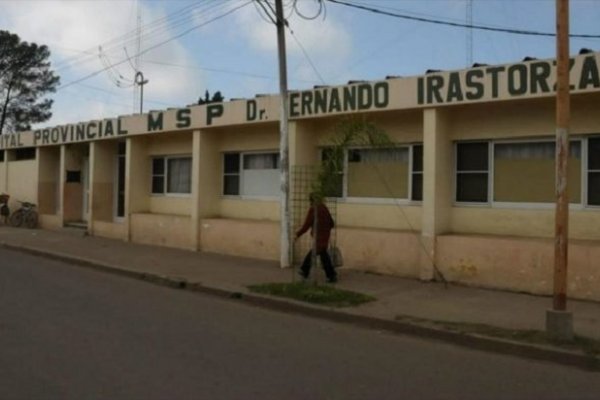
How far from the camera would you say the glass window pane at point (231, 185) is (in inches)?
737

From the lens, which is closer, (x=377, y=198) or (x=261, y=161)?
(x=377, y=198)

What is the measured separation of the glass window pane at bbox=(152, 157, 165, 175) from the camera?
21531mm

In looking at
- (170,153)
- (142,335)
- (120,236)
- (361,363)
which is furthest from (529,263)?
(120,236)

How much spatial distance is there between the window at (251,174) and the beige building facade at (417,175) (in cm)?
3

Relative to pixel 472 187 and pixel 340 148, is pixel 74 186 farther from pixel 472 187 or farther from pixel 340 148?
pixel 472 187

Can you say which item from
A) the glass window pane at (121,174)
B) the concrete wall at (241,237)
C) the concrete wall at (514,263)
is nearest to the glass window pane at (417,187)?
the concrete wall at (514,263)

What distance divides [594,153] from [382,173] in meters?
4.20

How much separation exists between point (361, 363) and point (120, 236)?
50.3ft

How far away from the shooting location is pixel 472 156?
1370 cm

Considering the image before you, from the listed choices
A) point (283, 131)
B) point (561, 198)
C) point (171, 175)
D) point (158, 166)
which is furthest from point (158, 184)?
point (561, 198)

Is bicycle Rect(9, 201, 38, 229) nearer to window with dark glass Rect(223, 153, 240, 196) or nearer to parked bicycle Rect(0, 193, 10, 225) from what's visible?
parked bicycle Rect(0, 193, 10, 225)

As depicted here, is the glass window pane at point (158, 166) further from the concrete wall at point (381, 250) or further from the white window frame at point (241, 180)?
the concrete wall at point (381, 250)

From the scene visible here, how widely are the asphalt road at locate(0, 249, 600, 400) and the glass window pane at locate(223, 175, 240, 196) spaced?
293 inches

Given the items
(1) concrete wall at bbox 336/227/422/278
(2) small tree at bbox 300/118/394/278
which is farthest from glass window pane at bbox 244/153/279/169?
(2) small tree at bbox 300/118/394/278
